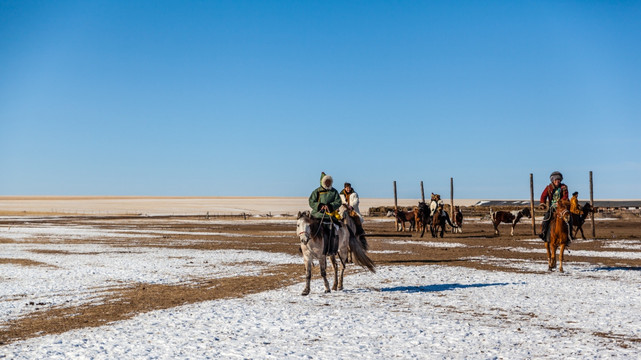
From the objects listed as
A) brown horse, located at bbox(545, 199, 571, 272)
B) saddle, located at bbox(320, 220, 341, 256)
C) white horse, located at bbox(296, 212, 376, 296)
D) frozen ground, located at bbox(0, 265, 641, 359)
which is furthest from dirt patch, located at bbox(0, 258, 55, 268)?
brown horse, located at bbox(545, 199, 571, 272)

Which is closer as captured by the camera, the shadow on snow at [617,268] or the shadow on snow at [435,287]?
the shadow on snow at [435,287]

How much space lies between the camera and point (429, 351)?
321 inches

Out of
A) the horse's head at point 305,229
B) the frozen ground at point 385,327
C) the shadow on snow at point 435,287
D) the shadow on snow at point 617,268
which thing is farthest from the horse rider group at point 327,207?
the shadow on snow at point 617,268

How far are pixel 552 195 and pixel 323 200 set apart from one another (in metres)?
7.99

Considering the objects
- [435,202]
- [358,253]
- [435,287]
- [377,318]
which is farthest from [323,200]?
[435,202]

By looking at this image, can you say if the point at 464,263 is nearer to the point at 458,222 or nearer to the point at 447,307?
the point at 447,307

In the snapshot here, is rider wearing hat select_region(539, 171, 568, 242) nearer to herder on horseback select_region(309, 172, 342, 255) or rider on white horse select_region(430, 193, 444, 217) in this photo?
herder on horseback select_region(309, 172, 342, 255)

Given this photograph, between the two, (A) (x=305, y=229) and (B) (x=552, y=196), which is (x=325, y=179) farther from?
(B) (x=552, y=196)

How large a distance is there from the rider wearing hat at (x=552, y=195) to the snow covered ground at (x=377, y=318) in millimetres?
1355

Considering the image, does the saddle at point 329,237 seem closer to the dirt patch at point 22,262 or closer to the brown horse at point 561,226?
the brown horse at point 561,226

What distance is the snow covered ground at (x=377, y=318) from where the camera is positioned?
27.0 ft

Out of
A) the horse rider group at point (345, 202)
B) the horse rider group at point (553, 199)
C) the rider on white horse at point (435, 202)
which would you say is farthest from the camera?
the rider on white horse at point (435, 202)

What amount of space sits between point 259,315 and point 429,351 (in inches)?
143

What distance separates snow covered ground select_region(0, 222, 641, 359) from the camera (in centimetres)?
823
